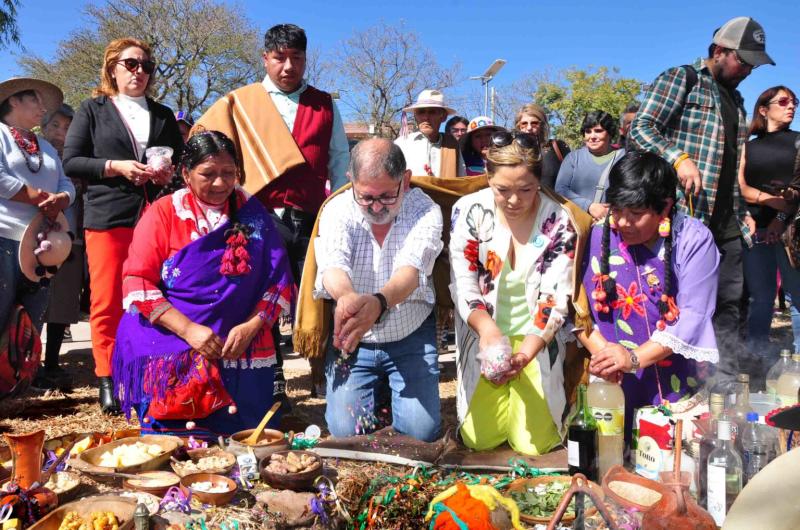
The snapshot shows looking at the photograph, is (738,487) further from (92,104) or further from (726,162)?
(92,104)

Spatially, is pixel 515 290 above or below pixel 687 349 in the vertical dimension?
above

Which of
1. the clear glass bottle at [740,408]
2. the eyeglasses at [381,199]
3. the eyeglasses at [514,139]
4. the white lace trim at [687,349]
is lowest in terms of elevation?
the clear glass bottle at [740,408]

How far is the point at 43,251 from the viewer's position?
400 centimetres

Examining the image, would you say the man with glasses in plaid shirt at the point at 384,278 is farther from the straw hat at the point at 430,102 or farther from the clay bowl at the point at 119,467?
the straw hat at the point at 430,102

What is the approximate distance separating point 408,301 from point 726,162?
2289mm

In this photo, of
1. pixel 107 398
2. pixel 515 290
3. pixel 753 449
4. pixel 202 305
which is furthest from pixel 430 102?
pixel 753 449

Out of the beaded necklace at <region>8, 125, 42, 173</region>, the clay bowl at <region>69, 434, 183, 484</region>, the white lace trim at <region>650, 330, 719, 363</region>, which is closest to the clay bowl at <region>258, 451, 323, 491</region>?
the clay bowl at <region>69, 434, 183, 484</region>

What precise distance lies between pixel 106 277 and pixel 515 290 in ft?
8.21

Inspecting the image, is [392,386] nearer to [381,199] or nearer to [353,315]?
[353,315]

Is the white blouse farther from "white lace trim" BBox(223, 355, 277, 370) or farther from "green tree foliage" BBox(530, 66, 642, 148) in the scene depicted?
"green tree foliage" BBox(530, 66, 642, 148)

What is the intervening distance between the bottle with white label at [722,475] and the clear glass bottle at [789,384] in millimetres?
627

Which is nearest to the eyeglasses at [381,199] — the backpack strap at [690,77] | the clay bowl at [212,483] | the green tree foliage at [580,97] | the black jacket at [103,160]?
the clay bowl at [212,483]

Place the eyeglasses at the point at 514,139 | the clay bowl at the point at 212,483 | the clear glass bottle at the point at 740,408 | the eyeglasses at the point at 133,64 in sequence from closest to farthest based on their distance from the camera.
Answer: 1. the clay bowl at the point at 212,483
2. the clear glass bottle at the point at 740,408
3. the eyeglasses at the point at 514,139
4. the eyeglasses at the point at 133,64

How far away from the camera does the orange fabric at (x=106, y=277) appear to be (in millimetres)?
4039
